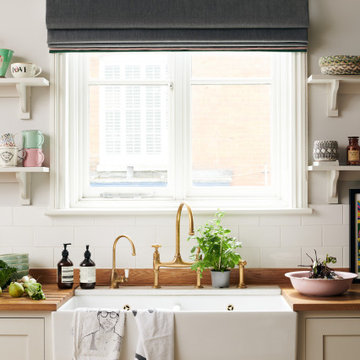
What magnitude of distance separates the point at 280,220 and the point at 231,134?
22.4 inches

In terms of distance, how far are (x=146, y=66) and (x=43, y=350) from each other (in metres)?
1.63

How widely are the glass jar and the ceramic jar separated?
0.28 feet

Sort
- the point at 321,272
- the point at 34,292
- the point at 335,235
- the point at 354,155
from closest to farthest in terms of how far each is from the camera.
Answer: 1. the point at 34,292
2. the point at 321,272
3. the point at 354,155
4. the point at 335,235

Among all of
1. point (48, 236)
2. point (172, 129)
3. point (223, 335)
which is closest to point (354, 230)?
point (223, 335)

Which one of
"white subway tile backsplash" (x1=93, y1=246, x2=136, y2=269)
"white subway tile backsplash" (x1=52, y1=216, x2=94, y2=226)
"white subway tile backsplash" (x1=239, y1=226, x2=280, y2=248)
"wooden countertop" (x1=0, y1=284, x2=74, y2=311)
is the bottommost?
"wooden countertop" (x1=0, y1=284, x2=74, y2=311)

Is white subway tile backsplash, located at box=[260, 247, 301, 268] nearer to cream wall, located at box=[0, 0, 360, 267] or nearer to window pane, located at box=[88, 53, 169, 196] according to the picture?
cream wall, located at box=[0, 0, 360, 267]

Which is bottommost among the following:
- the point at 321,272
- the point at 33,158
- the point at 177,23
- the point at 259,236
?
the point at 321,272

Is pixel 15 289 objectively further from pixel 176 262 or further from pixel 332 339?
pixel 332 339

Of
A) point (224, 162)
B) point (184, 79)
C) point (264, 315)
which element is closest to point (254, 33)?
point (184, 79)

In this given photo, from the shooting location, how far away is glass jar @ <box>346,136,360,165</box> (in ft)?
9.84

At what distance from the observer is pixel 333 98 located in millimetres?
3061

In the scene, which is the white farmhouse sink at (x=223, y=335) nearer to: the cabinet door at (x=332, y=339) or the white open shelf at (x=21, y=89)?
the cabinet door at (x=332, y=339)

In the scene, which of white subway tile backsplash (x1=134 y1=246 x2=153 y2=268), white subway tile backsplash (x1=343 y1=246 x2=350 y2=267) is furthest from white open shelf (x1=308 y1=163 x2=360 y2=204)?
white subway tile backsplash (x1=134 y1=246 x2=153 y2=268)

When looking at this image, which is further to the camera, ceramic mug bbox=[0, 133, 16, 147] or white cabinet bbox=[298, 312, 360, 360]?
ceramic mug bbox=[0, 133, 16, 147]
